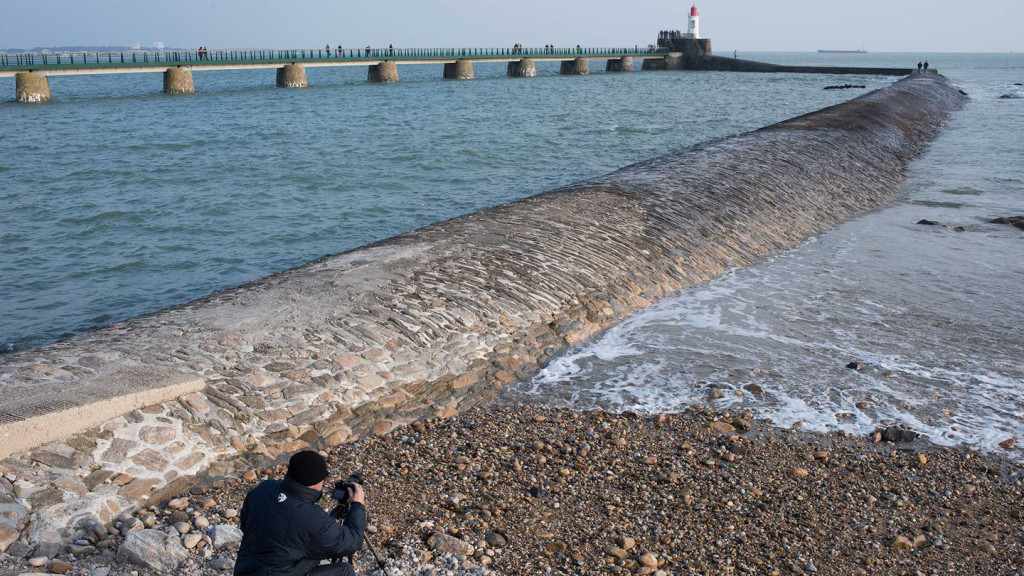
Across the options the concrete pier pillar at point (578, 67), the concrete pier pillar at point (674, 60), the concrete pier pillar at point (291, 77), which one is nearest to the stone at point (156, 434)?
the concrete pier pillar at point (291, 77)

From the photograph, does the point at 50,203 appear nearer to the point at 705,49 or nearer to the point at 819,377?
the point at 819,377

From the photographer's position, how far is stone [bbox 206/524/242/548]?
20.3ft

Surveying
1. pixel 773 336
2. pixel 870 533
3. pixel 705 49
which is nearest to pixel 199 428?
pixel 870 533

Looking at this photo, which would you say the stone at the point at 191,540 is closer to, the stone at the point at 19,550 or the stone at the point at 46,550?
the stone at the point at 46,550

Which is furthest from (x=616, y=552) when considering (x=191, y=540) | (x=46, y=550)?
(x=46, y=550)

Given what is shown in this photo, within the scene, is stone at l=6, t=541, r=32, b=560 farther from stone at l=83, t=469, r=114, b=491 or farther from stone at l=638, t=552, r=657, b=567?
stone at l=638, t=552, r=657, b=567

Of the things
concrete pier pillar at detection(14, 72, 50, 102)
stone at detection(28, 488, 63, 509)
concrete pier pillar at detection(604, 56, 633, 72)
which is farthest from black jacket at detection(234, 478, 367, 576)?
concrete pier pillar at detection(604, 56, 633, 72)

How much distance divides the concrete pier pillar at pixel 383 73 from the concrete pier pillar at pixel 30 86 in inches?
1558

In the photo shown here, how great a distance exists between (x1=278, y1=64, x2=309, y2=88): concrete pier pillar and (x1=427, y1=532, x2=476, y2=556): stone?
85016 mm

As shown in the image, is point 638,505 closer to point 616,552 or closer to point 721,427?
point 616,552

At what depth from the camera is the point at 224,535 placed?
6.25 m

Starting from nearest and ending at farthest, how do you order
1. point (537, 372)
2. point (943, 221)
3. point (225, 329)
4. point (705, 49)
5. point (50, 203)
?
point (225, 329)
point (537, 372)
point (943, 221)
point (50, 203)
point (705, 49)

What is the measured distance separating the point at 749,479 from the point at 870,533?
1.16 metres

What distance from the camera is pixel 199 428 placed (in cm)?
768
